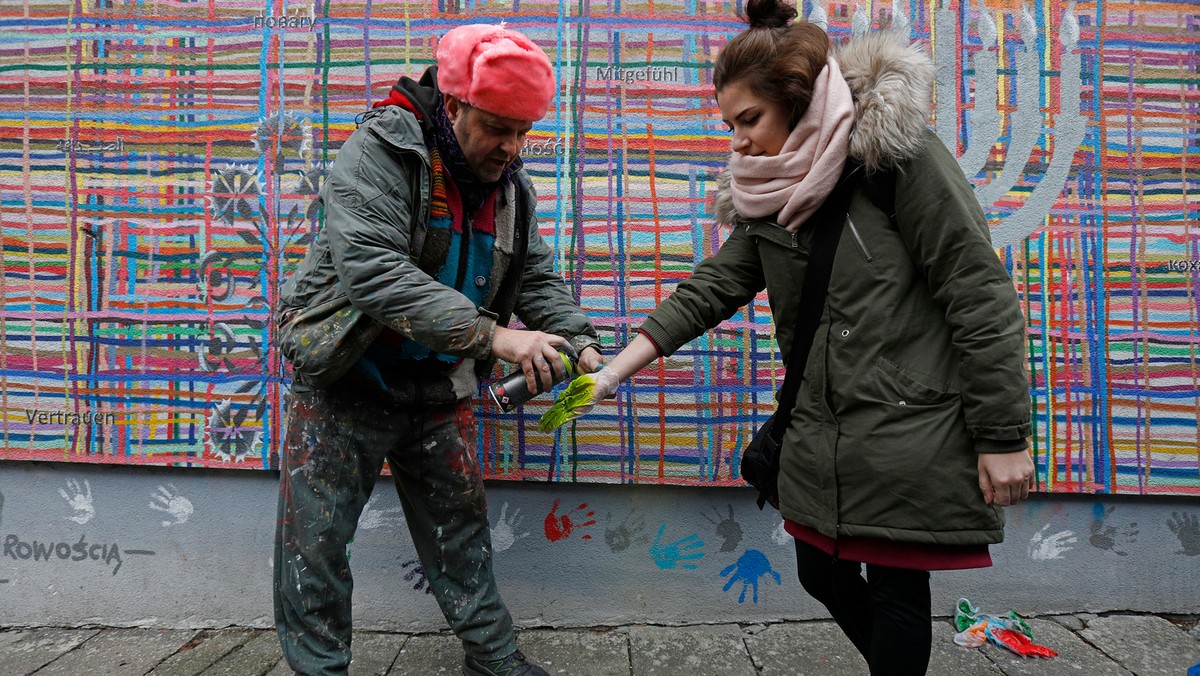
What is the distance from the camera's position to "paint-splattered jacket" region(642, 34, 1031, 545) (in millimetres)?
1809

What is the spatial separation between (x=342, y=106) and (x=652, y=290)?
1.45 metres

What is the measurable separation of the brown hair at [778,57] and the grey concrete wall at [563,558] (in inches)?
67.9

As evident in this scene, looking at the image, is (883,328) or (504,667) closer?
(883,328)

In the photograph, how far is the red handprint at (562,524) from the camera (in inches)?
126

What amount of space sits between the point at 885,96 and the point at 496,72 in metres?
1.02

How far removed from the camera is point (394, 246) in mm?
2158

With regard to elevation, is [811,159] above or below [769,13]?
below

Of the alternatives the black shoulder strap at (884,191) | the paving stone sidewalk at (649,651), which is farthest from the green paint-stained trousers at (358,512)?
the black shoulder strap at (884,191)

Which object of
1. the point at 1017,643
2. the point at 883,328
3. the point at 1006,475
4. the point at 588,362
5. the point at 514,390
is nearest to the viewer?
the point at 1006,475

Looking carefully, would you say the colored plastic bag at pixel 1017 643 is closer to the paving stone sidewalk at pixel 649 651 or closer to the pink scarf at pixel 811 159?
the paving stone sidewalk at pixel 649 651

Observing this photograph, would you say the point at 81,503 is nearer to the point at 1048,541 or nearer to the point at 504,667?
the point at 504,667

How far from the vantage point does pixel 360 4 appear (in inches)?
124

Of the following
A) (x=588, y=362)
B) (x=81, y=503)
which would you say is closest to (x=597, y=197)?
(x=588, y=362)

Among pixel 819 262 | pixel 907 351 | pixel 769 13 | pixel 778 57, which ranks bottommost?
pixel 907 351
